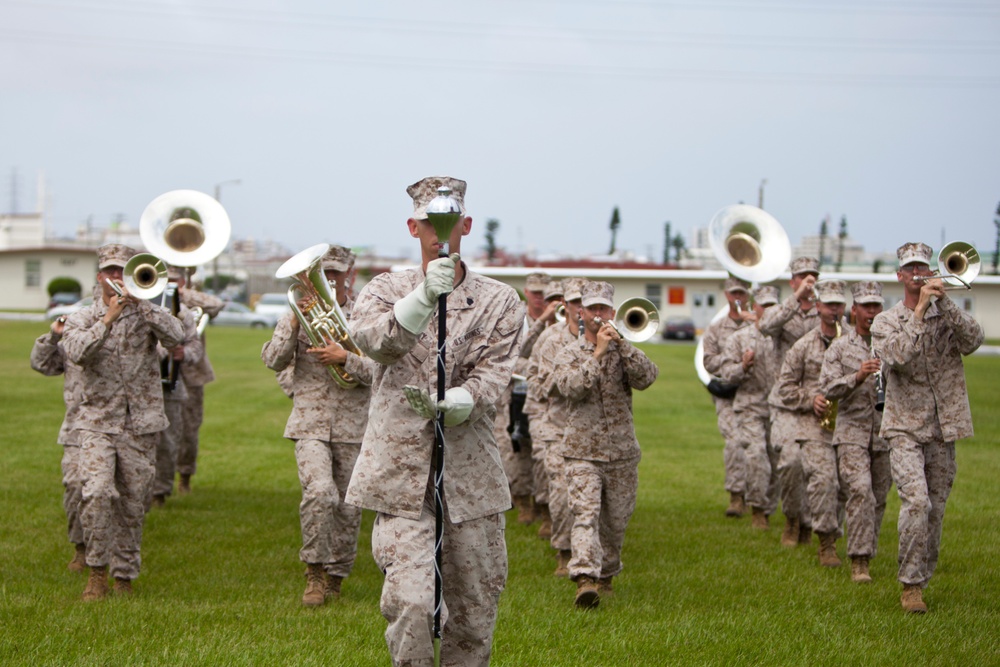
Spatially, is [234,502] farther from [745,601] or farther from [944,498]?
[944,498]

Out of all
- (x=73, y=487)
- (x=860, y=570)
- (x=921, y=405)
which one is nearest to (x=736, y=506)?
(x=860, y=570)

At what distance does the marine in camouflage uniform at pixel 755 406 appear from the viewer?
38.3 ft

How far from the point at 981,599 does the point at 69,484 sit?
21.3ft

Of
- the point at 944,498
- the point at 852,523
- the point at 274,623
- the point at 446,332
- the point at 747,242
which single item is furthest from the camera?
the point at 747,242

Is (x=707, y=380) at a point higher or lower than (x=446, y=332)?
lower

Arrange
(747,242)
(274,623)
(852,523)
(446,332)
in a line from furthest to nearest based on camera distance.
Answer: (747,242)
(852,523)
(274,623)
(446,332)

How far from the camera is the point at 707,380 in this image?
1311cm

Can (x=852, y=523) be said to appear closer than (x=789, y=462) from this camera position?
Yes

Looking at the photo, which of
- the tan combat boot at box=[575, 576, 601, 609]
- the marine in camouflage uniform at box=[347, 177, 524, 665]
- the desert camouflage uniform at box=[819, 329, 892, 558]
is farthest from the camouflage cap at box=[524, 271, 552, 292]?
the marine in camouflage uniform at box=[347, 177, 524, 665]

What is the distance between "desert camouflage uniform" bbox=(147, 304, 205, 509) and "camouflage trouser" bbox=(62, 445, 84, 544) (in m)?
2.10

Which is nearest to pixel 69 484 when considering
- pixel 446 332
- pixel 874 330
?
pixel 446 332

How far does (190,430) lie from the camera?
1285cm

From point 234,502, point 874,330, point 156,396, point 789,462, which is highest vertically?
point 874,330

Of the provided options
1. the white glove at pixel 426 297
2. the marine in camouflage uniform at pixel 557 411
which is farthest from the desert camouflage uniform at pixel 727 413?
the white glove at pixel 426 297
